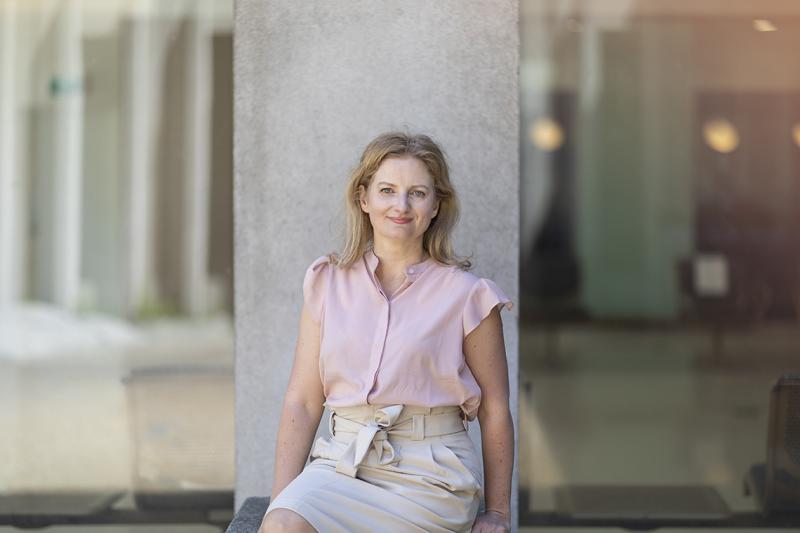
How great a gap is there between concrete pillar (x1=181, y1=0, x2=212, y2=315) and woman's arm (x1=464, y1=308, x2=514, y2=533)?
96.4 inches

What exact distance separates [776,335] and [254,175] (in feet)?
14.1

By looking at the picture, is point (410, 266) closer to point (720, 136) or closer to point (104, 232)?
point (104, 232)

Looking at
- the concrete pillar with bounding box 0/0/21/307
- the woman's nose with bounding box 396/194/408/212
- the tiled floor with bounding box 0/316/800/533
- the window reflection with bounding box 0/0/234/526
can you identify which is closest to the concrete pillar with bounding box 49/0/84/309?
the window reflection with bounding box 0/0/234/526

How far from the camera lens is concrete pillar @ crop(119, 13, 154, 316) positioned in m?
5.54

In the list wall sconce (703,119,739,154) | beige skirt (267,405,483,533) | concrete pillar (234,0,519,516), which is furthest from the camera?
wall sconce (703,119,739,154)

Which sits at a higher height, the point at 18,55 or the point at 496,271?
the point at 18,55

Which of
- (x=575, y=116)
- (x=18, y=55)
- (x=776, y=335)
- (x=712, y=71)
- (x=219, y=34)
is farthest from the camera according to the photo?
(x=575, y=116)

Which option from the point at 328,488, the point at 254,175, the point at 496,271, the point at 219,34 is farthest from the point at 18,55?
the point at 328,488

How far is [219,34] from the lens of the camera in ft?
16.0

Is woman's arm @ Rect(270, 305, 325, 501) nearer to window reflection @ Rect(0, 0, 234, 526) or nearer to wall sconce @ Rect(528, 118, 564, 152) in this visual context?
window reflection @ Rect(0, 0, 234, 526)

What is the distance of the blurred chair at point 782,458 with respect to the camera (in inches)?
166

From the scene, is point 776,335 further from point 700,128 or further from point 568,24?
point 568,24

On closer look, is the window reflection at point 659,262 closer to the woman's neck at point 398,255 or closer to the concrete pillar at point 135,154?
the woman's neck at point 398,255

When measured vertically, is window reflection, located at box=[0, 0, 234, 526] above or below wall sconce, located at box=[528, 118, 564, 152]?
below
